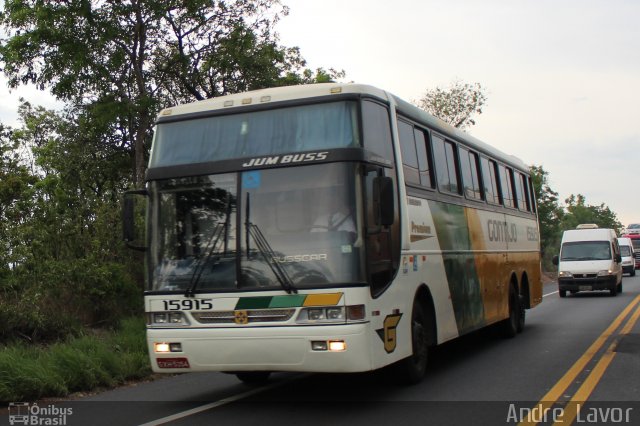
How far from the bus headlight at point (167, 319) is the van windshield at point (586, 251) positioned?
22718mm

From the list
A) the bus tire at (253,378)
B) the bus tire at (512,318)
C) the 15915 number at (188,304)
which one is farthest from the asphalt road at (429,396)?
the bus tire at (512,318)

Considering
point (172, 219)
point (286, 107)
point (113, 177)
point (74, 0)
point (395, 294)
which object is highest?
point (74, 0)

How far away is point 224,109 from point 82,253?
846 centimetres

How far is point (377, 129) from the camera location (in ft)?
29.1

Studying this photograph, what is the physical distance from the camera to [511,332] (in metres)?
15.0

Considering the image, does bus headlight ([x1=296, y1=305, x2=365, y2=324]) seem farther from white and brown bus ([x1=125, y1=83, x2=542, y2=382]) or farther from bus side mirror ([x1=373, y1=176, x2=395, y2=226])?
bus side mirror ([x1=373, y1=176, x2=395, y2=226])

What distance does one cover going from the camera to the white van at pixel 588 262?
2764cm

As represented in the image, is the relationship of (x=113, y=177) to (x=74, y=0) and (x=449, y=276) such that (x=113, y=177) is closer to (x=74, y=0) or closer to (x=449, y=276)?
(x=74, y=0)

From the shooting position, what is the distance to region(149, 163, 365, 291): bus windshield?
7961 mm

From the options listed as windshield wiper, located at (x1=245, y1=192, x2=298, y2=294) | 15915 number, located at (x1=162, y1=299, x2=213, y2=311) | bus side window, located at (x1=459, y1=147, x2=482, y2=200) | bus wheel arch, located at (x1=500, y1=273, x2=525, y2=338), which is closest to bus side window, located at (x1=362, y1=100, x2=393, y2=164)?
windshield wiper, located at (x1=245, y1=192, x2=298, y2=294)

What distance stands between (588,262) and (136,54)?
55.6 ft

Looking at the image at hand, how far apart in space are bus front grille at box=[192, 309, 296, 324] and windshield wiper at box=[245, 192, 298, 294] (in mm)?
252

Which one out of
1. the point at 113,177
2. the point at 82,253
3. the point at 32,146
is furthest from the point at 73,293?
the point at 32,146

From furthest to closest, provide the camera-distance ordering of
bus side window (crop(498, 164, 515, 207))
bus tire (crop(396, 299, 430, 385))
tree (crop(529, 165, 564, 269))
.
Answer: tree (crop(529, 165, 564, 269)) → bus side window (crop(498, 164, 515, 207)) → bus tire (crop(396, 299, 430, 385))
